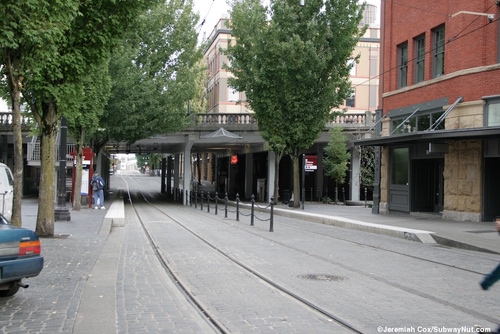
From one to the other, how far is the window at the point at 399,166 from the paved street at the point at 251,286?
8.90 meters

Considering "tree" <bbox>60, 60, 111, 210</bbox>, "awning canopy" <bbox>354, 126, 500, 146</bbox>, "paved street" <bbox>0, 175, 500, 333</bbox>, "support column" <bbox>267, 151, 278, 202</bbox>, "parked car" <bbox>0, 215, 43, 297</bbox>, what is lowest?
"paved street" <bbox>0, 175, 500, 333</bbox>

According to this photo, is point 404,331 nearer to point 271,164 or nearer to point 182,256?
point 182,256

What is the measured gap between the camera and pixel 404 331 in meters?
5.89

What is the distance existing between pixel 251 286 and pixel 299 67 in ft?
69.7

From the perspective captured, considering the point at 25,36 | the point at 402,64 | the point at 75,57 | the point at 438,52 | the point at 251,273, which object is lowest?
the point at 251,273

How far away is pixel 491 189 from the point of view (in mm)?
19078

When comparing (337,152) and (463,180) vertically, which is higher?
(337,152)

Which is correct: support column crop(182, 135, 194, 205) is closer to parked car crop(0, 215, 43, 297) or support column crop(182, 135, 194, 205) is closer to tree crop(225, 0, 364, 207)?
tree crop(225, 0, 364, 207)

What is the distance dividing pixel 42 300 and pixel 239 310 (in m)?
2.61

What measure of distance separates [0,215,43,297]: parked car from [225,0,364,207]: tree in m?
22.2

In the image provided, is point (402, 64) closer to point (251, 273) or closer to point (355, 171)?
point (355, 171)

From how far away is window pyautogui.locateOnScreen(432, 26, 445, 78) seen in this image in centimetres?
2145

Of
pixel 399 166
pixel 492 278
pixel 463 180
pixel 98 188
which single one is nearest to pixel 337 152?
pixel 399 166

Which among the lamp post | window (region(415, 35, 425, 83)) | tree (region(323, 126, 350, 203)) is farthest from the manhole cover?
tree (region(323, 126, 350, 203))
